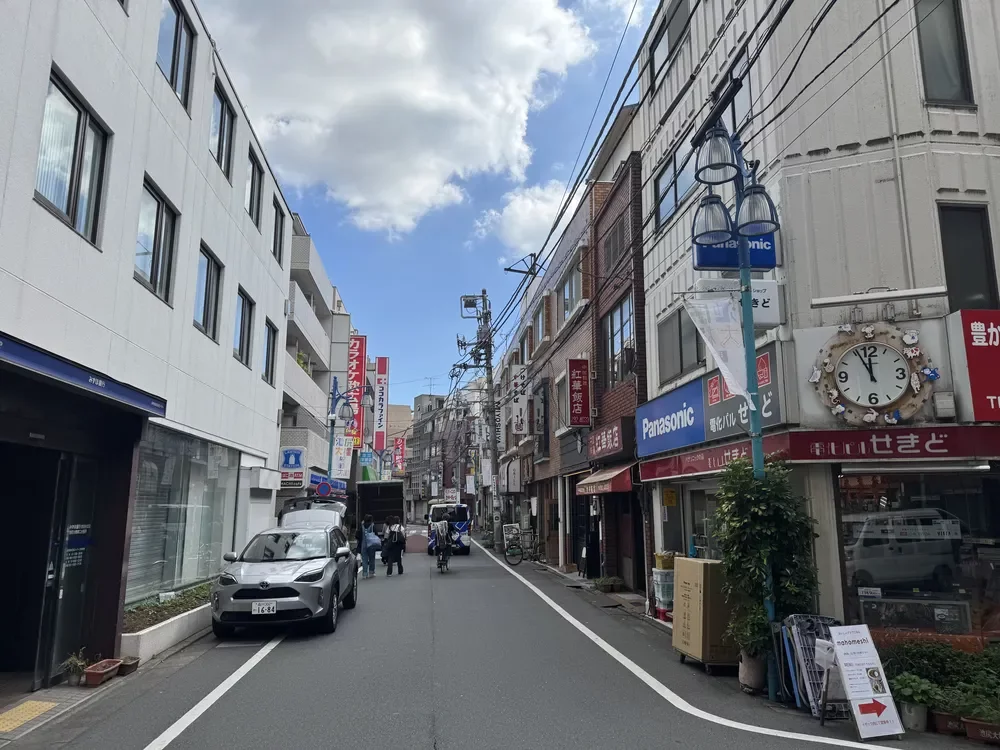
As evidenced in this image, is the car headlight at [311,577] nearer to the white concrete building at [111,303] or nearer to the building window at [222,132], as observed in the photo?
the white concrete building at [111,303]

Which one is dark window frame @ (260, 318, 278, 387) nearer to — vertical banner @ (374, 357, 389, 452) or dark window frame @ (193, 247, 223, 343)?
dark window frame @ (193, 247, 223, 343)

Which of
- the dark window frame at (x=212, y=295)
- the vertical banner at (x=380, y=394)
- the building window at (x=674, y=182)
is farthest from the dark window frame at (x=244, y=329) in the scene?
the vertical banner at (x=380, y=394)

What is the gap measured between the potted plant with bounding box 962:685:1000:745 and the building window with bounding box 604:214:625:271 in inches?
485

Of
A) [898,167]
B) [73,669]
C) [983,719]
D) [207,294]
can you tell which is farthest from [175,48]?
[983,719]

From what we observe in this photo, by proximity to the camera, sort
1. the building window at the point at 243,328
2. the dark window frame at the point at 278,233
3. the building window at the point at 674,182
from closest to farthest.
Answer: the building window at the point at 674,182
the building window at the point at 243,328
the dark window frame at the point at 278,233

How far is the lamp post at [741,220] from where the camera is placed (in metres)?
7.83

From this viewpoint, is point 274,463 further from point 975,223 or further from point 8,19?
point 975,223

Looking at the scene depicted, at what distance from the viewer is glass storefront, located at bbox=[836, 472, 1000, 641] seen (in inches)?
316

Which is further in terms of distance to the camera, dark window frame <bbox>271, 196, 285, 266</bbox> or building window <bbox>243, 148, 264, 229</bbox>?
dark window frame <bbox>271, 196, 285, 266</bbox>

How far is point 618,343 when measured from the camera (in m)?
17.8

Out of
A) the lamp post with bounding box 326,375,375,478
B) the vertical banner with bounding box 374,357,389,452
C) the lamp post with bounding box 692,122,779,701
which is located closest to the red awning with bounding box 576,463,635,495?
the lamp post with bounding box 692,122,779,701

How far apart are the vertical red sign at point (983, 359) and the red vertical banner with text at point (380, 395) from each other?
137 feet

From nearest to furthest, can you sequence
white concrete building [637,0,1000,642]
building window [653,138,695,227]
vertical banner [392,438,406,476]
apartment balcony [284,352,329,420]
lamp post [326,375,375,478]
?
white concrete building [637,0,1000,642] < building window [653,138,695,227] < apartment balcony [284,352,329,420] < lamp post [326,375,375,478] < vertical banner [392,438,406,476]

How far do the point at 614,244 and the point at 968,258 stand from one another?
9.91 meters
